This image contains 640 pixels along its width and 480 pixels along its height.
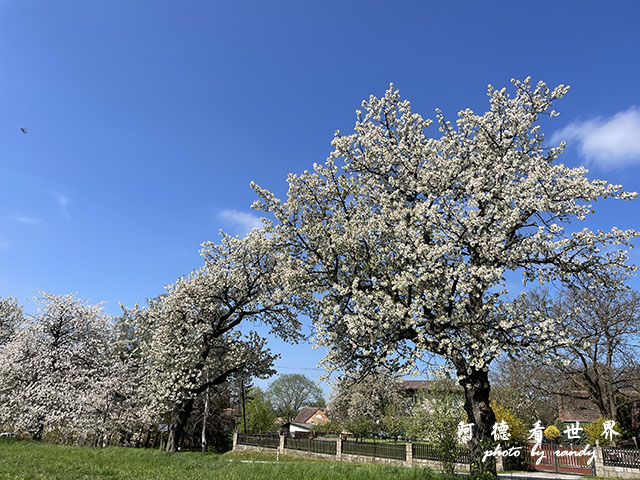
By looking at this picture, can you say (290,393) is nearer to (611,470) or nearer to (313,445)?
(313,445)

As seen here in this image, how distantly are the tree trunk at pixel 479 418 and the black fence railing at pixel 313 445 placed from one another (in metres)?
21.6

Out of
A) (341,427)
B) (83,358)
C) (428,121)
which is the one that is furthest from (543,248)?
(341,427)

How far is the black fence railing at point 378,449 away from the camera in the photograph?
Result: 91.0 ft

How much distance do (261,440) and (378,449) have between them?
1200cm

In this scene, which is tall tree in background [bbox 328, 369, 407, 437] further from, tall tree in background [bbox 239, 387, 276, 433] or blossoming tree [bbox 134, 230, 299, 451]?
blossoming tree [bbox 134, 230, 299, 451]

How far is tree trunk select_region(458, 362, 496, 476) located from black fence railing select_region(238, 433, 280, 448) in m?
26.5

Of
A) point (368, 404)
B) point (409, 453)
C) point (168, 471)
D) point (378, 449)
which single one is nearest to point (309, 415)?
point (368, 404)

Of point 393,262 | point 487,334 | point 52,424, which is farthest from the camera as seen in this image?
point 52,424

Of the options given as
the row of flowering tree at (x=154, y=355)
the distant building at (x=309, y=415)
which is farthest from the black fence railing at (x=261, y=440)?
the distant building at (x=309, y=415)

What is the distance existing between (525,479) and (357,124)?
19762 mm

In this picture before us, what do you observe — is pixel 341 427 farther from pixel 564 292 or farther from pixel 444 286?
pixel 444 286

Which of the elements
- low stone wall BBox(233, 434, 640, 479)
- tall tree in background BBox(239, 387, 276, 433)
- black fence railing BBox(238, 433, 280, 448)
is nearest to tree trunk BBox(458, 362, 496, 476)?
low stone wall BBox(233, 434, 640, 479)

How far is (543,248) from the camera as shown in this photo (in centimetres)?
1181

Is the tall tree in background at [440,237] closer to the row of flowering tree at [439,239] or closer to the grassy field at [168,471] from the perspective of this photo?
the row of flowering tree at [439,239]
